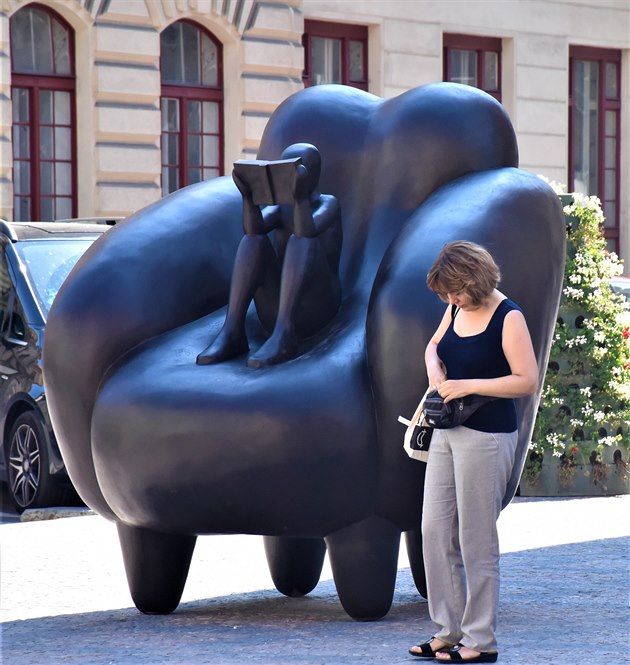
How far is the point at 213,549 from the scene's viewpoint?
29.0ft

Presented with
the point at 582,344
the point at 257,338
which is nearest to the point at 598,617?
the point at 257,338

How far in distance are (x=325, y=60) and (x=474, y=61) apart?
8.98 feet

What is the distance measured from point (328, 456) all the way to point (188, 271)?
114cm

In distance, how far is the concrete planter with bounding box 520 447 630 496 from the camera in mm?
11195

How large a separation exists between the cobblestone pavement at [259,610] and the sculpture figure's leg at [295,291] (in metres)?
1.06

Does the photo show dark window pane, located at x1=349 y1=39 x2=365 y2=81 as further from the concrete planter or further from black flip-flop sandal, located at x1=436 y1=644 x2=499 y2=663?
black flip-flop sandal, located at x1=436 y1=644 x2=499 y2=663

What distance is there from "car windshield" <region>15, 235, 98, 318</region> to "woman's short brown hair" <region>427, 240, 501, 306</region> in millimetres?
5653

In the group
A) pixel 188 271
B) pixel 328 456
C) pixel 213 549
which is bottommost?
pixel 213 549

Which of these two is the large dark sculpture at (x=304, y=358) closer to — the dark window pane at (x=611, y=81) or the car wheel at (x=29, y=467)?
the car wheel at (x=29, y=467)

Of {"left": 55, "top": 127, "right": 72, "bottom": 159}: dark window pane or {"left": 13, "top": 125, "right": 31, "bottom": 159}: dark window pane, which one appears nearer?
{"left": 13, "top": 125, "right": 31, "bottom": 159}: dark window pane

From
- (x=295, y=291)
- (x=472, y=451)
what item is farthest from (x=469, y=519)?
(x=295, y=291)

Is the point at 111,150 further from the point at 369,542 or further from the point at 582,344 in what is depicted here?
the point at 369,542

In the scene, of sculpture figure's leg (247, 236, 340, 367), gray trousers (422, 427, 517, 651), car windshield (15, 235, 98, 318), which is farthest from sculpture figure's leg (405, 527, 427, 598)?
car windshield (15, 235, 98, 318)

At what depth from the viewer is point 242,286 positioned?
21.8ft
